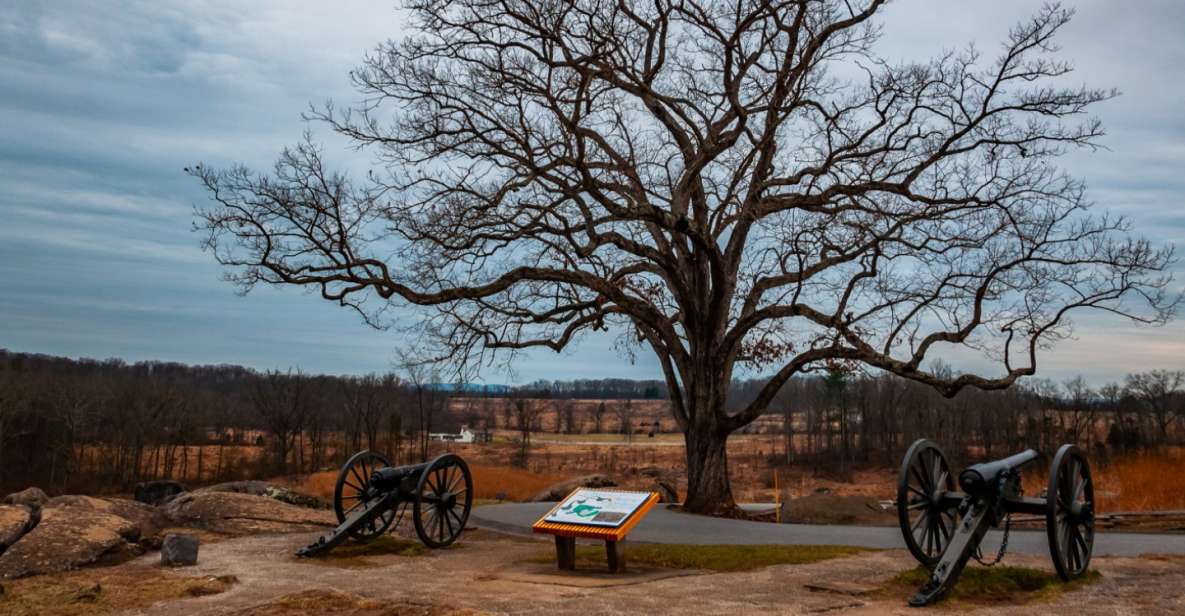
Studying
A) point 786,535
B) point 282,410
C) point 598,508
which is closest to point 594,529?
point 598,508

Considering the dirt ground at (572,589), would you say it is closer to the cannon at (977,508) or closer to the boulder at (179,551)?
the boulder at (179,551)

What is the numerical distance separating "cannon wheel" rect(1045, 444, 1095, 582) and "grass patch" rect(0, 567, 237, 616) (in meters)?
8.24

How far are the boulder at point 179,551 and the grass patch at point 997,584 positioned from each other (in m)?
7.71

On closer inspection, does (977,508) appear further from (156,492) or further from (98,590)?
(156,492)

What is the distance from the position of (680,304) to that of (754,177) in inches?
121

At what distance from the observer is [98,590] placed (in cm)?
877

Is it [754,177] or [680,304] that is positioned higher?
[754,177]

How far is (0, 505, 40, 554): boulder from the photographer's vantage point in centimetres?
1052

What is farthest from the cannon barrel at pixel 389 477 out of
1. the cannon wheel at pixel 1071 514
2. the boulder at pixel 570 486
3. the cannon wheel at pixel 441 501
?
the boulder at pixel 570 486

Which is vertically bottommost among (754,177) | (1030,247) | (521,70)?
(1030,247)

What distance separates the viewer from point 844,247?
1864 cm

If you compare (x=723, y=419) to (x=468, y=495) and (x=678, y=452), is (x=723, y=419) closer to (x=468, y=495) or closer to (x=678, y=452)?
(x=468, y=495)

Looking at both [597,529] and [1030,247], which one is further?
[1030,247]

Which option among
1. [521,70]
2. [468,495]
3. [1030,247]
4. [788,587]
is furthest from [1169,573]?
[521,70]
